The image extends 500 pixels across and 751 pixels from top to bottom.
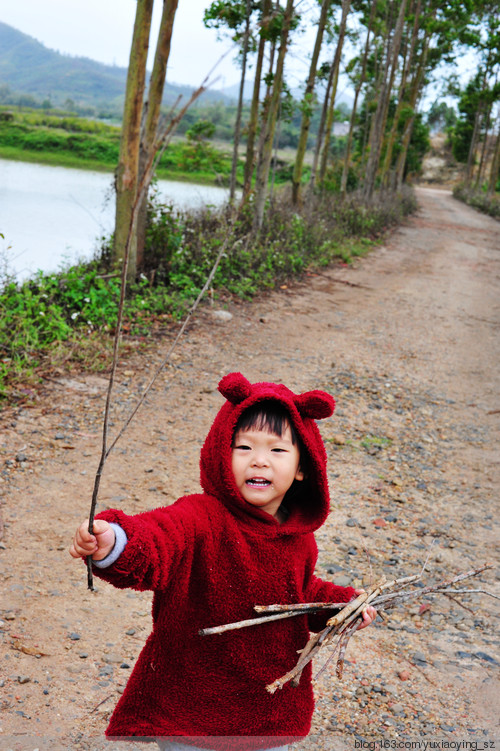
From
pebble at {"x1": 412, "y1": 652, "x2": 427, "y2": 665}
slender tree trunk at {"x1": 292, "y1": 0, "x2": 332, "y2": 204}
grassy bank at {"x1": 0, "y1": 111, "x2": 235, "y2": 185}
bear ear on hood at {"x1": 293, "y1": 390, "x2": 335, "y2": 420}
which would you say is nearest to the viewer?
bear ear on hood at {"x1": 293, "y1": 390, "x2": 335, "y2": 420}

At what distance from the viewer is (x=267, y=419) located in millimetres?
1680

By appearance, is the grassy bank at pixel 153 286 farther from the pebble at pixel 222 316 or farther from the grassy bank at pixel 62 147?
the grassy bank at pixel 62 147

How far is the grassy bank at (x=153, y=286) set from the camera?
A: 226 inches

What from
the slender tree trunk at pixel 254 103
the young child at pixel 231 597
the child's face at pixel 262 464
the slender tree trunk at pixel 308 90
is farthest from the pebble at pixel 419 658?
the slender tree trunk at pixel 308 90

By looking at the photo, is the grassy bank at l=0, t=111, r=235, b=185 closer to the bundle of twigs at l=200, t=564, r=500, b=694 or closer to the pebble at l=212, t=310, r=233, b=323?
the pebble at l=212, t=310, r=233, b=323

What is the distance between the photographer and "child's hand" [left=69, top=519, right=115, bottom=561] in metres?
1.25

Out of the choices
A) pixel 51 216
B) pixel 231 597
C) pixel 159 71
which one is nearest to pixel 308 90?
pixel 51 216

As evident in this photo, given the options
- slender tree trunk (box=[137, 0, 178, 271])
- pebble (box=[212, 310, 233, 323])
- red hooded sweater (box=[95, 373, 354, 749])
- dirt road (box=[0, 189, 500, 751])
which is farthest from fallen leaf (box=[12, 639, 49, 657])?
pebble (box=[212, 310, 233, 323])

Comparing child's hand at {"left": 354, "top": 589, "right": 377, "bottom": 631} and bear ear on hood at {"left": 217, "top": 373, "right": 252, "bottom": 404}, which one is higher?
bear ear on hood at {"left": 217, "top": 373, "right": 252, "bottom": 404}

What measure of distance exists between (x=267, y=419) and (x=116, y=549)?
524mm

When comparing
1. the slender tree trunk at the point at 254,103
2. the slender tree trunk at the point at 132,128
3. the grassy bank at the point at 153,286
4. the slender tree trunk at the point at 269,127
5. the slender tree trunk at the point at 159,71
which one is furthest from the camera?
the slender tree trunk at the point at 254,103

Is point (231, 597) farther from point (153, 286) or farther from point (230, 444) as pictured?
point (153, 286)

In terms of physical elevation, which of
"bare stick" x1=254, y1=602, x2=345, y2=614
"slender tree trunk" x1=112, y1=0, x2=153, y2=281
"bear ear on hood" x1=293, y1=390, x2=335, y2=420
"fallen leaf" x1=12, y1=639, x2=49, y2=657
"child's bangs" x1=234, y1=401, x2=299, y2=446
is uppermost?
"slender tree trunk" x1=112, y1=0, x2=153, y2=281

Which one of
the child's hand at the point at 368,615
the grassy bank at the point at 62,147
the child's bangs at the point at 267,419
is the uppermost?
the grassy bank at the point at 62,147
